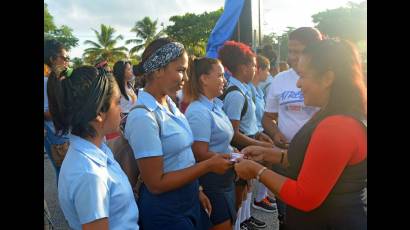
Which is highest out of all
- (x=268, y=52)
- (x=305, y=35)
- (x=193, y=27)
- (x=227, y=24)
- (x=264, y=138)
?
(x=193, y=27)

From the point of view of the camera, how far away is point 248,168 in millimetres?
2188

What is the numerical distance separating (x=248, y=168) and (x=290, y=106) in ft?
5.27

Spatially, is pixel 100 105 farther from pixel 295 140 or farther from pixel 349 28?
pixel 349 28

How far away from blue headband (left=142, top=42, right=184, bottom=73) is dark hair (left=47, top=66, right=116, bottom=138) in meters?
0.59

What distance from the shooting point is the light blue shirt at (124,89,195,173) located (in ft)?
6.82

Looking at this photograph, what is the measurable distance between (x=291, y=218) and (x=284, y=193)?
0.82 feet

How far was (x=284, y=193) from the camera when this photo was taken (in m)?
1.96

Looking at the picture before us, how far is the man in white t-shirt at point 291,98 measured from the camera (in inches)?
137

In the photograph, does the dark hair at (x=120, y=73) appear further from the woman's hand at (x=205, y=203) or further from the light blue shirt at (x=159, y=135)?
the light blue shirt at (x=159, y=135)

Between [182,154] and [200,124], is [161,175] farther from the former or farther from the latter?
[200,124]

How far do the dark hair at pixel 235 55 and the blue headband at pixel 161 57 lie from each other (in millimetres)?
1736

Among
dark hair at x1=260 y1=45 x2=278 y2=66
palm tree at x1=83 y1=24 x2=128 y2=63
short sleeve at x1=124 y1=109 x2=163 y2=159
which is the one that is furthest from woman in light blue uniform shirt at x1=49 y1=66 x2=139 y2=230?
palm tree at x1=83 y1=24 x2=128 y2=63

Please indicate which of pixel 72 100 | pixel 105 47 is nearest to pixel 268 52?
pixel 72 100

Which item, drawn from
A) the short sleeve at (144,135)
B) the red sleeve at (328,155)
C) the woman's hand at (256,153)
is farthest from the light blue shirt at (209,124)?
the red sleeve at (328,155)
